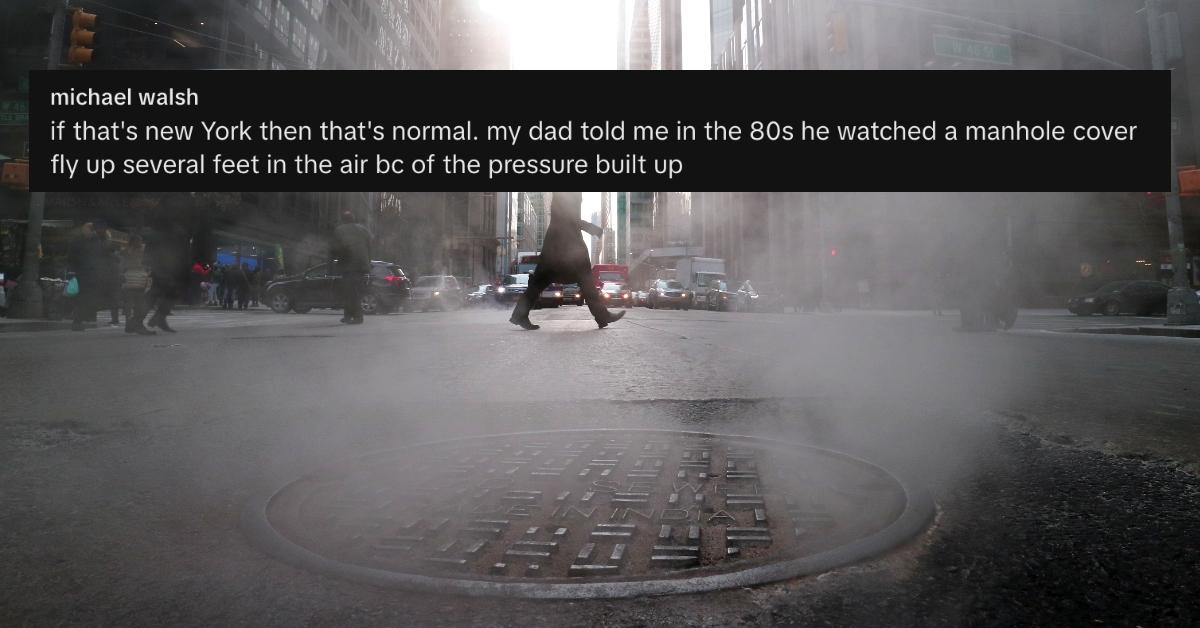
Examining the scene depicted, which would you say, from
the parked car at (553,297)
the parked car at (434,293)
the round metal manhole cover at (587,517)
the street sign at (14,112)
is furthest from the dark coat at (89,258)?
the parked car at (553,297)

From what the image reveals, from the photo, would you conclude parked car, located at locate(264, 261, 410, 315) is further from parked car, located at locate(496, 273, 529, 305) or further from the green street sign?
the green street sign

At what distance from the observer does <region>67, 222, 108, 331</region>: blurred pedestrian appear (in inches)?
261

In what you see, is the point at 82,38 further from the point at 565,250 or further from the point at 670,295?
the point at 670,295

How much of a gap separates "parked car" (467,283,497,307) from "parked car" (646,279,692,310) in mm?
7355

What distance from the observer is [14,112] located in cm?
193

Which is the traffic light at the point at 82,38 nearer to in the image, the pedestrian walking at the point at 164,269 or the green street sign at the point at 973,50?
the green street sign at the point at 973,50

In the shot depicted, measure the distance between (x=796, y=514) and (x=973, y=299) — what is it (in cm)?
246

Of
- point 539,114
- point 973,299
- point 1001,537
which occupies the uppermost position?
point 539,114

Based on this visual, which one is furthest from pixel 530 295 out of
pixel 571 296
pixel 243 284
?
pixel 243 284

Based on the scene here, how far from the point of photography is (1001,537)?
112 cm

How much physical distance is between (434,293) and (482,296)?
Answer: 7.81 m

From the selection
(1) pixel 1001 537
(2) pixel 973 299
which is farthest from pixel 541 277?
(1) pixel 1001 537

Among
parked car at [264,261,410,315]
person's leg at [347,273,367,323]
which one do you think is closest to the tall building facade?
person's leg at [347,273,367,323]

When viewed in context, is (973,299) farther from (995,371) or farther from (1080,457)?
(1080,457)
